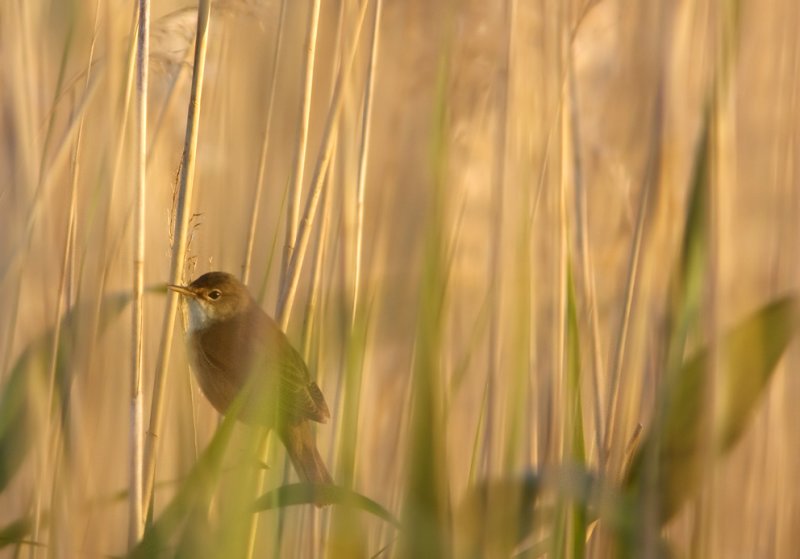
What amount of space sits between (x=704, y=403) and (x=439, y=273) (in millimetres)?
435

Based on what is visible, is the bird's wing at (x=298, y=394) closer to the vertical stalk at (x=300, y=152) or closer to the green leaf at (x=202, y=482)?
the vertical stalk at (x=300, y=152)

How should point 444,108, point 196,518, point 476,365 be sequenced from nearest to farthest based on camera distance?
point 444,108 → point 196,518 → point 476,365

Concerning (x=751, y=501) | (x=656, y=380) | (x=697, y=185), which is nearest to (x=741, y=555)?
(x=751, y=501)

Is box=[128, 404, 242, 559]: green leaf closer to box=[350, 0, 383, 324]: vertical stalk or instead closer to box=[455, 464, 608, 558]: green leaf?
Answer: box=[455, 464, 608, 558]: green leaf

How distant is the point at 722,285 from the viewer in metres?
1.24

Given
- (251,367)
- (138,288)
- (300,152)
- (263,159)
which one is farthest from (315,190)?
(251,367)

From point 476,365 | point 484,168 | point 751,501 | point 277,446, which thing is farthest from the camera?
point 476,365

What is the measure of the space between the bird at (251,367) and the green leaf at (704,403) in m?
0.45

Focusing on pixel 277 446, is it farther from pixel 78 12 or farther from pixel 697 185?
pixel 78 12

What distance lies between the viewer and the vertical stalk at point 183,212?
4.49 ft

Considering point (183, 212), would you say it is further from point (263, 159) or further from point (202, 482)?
point (202, 482)

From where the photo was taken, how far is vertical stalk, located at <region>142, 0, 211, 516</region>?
1369 millimetres

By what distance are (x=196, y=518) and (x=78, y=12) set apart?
86cm

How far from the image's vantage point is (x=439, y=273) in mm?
930
